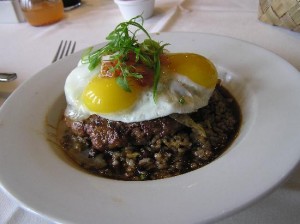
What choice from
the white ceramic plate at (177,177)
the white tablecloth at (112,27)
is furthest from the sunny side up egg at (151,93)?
the white tablecloth at (112,27)

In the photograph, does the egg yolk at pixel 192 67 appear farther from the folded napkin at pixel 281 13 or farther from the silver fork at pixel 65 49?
the silver fork at pixel 65 49

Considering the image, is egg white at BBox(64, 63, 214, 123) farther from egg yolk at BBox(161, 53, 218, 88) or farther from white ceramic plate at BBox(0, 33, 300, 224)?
white ceramic plate at BBox(0, 33, 300, 224)

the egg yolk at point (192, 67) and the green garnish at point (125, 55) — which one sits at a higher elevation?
the green garnish at point (125, 55)

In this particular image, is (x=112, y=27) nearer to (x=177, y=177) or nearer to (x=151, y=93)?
(x=151, y=93)

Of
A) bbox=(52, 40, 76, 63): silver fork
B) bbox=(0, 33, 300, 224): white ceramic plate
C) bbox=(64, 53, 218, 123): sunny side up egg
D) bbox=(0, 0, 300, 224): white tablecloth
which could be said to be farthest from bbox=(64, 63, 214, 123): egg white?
bbox=(52, 40, 76, 63): silver fork

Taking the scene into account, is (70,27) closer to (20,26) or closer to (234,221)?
(20,26)

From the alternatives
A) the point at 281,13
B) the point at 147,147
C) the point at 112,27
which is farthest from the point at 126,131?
the point at 112,27
